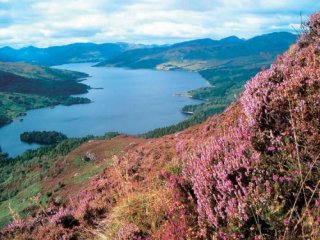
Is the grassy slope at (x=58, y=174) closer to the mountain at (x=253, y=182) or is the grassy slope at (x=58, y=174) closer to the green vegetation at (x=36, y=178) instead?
the green vegetation at (x=36, y=178)

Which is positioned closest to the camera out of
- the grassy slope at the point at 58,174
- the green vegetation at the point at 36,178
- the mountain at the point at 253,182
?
the mountain at the point at 253,182

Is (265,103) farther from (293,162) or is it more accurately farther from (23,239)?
(23,239)

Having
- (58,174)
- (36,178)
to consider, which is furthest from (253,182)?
(36,178)

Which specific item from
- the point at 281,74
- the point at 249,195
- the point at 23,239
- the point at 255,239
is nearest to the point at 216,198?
the point at 249,195

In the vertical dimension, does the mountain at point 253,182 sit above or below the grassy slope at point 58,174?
above

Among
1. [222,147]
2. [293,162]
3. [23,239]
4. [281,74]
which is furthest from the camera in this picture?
Result: [23,239]

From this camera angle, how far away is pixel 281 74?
27.6ft

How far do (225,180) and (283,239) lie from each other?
1323 millimetres

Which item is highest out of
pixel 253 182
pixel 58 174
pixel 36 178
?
pixel 253 182

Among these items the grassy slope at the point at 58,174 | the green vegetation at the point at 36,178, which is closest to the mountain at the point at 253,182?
the green vegetation at the point at 36,178

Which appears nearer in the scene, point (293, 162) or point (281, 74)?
point (293, 162)

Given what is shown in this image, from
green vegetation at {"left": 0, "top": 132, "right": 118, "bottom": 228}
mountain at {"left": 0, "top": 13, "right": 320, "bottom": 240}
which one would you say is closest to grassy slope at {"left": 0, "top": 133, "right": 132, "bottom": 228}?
green vegetation at {"left": 0, "top": 132, "right": 118, "bottom": 228}

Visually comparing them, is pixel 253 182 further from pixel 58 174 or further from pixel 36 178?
pixel 36 178

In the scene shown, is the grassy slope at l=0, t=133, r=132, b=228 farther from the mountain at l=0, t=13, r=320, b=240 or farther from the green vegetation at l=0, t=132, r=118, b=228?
the mountain at l=0, t=13, r=320, b=240
